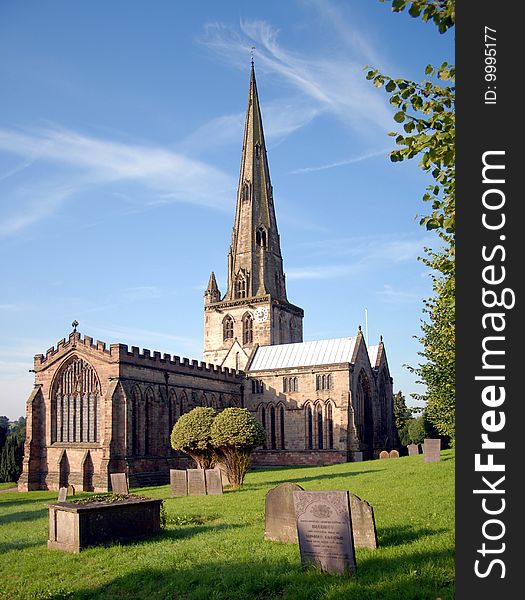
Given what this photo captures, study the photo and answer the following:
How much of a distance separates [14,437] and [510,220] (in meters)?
51.0

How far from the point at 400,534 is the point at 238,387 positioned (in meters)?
41.9

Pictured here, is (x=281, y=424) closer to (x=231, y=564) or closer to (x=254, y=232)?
(x=254, y=232)

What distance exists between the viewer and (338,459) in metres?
48.1

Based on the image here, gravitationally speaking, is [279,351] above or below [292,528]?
above

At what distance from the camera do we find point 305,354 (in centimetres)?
5462

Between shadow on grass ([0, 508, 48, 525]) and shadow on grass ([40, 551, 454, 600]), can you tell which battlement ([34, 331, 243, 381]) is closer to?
shadow on grass ([0, 508, 48, 525])

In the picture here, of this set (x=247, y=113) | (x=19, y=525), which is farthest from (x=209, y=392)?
(x=247, y=113)

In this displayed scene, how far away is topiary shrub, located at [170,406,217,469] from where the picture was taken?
100 feet

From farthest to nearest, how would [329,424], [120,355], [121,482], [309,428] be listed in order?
[309,428] < [329,424] < [120,355] < [121,482]

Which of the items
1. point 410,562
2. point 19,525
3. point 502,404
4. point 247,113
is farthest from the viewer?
point 247,113

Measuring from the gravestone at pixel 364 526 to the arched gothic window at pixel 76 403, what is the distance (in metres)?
31.2

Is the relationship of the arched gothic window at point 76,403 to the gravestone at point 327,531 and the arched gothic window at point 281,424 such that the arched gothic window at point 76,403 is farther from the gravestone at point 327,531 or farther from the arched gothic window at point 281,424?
the gravestone at point 327,531

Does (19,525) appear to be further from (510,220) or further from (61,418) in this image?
(61,418)

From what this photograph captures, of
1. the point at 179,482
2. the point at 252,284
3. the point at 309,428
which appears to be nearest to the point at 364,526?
the point at 179,482
